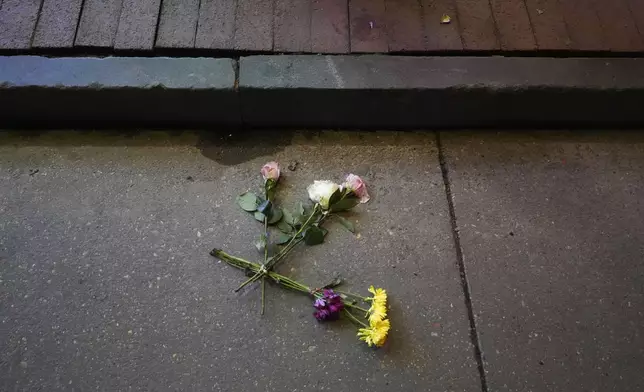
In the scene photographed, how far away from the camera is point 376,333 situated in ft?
5.59

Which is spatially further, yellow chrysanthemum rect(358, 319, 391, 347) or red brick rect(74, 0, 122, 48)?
red brick rect(74, 0, 122, 48)

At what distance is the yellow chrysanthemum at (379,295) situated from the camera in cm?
177

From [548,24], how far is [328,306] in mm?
1474

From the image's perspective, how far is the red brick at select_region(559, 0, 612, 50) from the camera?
2.17m

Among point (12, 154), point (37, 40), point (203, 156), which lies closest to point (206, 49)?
point (203, 156)

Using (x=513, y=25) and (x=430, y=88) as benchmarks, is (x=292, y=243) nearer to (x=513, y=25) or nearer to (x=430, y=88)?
(x=430, y=88)

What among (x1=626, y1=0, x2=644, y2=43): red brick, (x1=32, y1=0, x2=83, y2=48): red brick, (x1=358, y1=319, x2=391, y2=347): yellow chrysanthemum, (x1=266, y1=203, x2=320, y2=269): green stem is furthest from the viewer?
(x1=626, y1=0, x2=644, y2=43): red brick

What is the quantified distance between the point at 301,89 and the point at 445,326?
98 centimetres

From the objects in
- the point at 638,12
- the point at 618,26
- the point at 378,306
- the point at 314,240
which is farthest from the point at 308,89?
the point at 638,12

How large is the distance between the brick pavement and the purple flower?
964 mm

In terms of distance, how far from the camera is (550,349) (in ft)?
5.73

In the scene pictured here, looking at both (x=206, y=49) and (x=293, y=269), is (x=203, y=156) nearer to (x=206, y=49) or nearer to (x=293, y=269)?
(x=206, y=49)

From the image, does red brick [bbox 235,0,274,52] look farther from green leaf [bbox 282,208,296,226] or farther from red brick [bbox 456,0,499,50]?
red brick [bbox 456,0,499,50]

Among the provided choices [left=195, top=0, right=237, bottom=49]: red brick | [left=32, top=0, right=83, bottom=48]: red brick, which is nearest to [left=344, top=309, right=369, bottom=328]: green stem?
[left=195, top=0, right=237, bottom=49]: red brick
